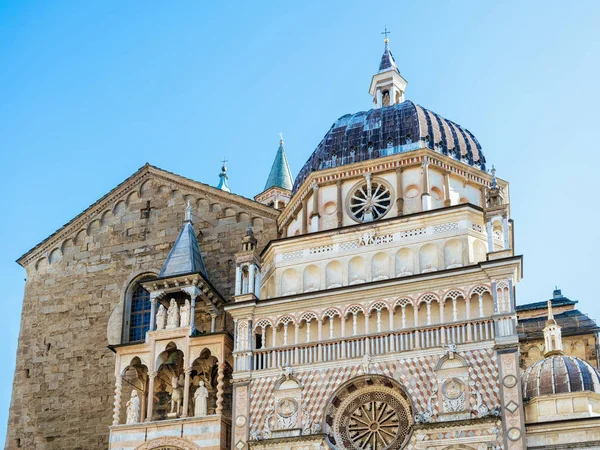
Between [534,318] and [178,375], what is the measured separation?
39.9 ft

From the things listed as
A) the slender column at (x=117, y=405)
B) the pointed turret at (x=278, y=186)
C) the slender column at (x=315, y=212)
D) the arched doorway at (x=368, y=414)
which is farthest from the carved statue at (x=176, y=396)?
the pointed turret at (x=278, y=186)

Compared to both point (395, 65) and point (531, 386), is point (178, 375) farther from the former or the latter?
point (395, 65)

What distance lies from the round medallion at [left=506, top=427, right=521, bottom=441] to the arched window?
13771 mm

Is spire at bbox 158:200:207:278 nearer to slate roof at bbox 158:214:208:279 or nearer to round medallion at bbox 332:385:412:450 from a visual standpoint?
slate roof at bbox 158:214:208:279

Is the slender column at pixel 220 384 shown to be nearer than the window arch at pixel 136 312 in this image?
Yes

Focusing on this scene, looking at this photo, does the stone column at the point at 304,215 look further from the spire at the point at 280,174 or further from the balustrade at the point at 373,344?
the spire at the point at 280,174

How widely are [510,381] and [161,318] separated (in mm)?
10871

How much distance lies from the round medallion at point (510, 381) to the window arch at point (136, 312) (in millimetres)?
13413

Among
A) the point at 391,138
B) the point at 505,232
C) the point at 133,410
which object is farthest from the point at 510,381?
the point at 133,410

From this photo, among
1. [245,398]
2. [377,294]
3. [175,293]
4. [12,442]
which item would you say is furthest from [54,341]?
[377,294]

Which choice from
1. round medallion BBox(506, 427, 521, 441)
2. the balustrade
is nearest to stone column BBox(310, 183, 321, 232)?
the balustrade

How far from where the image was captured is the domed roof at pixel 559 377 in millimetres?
24859

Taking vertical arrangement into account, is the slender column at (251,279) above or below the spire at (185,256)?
below

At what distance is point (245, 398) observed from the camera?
26844mm
